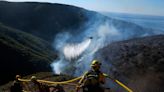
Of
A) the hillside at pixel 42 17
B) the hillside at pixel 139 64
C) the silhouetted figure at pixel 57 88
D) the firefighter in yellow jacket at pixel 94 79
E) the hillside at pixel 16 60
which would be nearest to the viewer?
the firefighter in yellow jacket at pixel 94 79


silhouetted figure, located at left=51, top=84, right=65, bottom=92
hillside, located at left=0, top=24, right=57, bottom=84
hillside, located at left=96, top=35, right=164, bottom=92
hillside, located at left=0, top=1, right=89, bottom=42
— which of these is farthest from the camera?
hillside, located at left=0, top=1, right=89, bottom=42

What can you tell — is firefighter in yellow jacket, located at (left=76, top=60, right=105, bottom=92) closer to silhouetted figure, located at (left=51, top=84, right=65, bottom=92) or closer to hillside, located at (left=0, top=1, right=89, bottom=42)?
silhouetted figure, located at (left=51, top=84, right=65, bottom=92)

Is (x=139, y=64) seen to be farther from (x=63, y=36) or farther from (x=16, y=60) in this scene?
(x=63, y=36)

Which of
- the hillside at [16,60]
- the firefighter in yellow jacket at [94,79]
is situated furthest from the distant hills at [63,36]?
the firefighter in yellow jacket at [94,79]

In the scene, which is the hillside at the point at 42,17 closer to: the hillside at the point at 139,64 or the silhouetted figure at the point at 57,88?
the hillside at the point at 139,64

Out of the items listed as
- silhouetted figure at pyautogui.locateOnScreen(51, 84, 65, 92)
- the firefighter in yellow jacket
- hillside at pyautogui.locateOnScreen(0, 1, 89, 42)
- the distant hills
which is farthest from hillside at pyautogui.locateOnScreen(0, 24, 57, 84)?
the firefighter in yellow jacket

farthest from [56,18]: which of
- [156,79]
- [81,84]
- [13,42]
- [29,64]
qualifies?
[81,84]

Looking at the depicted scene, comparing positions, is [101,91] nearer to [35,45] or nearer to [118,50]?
[118,50]

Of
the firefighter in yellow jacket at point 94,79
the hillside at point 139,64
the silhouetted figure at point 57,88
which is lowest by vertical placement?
the hillside at point 139,64
